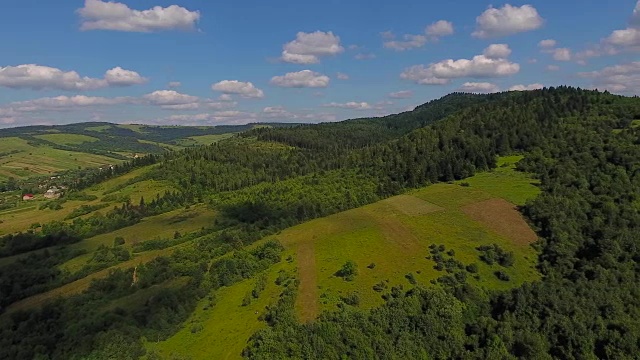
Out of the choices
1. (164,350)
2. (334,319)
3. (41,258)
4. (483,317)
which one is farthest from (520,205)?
(41,258)

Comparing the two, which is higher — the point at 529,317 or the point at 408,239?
the point at 408,239

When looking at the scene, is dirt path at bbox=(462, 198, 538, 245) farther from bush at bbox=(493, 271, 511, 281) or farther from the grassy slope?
bush at bbox=(493, 271, 511, 281)

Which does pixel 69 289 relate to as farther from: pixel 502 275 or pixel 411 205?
pixel 502 275

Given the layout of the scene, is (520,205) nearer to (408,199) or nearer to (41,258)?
(408,199)

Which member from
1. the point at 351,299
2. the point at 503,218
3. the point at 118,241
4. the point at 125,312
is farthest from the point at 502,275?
the point at 118,241

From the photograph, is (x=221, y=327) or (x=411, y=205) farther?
(x=411, y=205)

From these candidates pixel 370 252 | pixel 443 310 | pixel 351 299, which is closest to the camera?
pixel 443 310

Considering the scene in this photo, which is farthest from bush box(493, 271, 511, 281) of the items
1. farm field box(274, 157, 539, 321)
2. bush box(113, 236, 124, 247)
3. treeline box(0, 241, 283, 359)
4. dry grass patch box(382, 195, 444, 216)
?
bush box(113, 236, 124, 247)

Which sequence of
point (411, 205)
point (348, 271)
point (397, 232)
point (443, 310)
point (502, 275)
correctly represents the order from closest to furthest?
point (443, 310)
point (348, 271)
point (502, 275)
point (397, 232)
point (411, 205)
